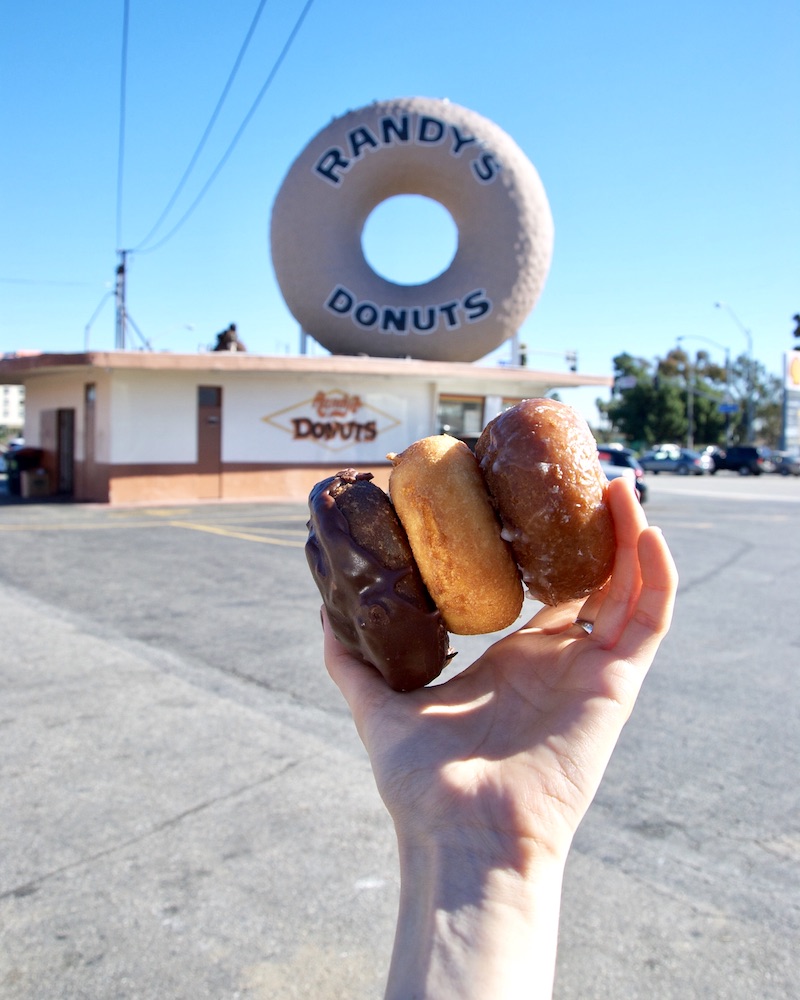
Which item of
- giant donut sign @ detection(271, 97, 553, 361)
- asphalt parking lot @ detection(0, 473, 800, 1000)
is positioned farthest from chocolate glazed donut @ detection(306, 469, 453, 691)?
giant donut sign @ detection(271, 97, 553, 361)

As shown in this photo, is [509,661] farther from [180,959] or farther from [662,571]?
[180,959]

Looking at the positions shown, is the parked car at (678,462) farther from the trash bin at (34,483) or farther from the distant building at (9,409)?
the distant building at (9,409)

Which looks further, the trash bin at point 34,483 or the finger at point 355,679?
the trash bin at point 34,483

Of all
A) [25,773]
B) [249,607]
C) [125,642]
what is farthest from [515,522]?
[249,607]

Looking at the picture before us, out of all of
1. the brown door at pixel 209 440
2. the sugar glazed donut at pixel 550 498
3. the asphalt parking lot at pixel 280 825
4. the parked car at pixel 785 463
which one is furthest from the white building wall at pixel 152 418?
the parked car at pixel 785 463

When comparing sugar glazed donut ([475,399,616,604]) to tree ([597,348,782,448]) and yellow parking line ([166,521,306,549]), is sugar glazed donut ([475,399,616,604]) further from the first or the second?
tree ([597,348,782,448])
